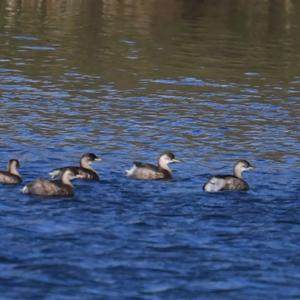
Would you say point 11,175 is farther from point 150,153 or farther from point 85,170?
point 150,153

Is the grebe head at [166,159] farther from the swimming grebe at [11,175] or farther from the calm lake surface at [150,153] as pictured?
the swimming grebe at [11,175]

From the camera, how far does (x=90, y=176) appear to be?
19.7 m

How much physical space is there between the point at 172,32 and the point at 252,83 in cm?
1300

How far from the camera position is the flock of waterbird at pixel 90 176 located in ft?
60.5

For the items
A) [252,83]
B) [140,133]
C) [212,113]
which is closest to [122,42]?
[252,83]

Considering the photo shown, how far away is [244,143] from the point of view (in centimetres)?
2438

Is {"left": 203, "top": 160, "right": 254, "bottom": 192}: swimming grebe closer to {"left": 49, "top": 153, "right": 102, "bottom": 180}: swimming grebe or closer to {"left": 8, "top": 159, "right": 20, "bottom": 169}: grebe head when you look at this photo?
{"left": 49, "top": 153, "right": 102, "bottom": 180}: swimming grebe

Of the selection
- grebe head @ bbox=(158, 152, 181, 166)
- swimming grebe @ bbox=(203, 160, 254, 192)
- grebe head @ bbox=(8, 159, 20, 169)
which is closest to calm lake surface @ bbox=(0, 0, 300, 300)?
swimming grebe @ bbox=(203, 160, 254, 192)

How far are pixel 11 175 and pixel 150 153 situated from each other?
4.37 metres

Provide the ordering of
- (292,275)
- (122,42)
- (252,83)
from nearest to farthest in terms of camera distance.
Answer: (292,275), (252,83), (122,42)

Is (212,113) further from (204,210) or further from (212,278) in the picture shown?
(212,278)

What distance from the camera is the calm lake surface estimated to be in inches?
575

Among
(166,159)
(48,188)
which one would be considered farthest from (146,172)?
(48,188)

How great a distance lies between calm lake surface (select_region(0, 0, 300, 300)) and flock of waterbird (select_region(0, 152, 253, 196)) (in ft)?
0.59
